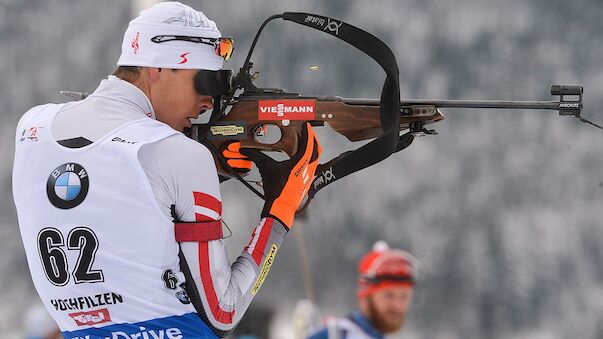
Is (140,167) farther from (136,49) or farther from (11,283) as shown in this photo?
(11,283)

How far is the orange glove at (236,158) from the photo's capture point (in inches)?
93.2

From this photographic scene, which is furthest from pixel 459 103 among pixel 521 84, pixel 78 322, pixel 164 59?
pixel 521 84

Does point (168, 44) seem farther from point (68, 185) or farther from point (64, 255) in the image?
point (64, 255)

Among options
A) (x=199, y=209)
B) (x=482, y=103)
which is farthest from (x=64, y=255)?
(x=482, y=103)

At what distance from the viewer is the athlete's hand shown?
220 cm

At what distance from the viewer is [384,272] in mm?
3715

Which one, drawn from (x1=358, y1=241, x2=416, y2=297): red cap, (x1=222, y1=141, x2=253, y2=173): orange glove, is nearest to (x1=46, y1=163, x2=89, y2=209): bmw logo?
(x1=222, y1=141, x2=253, y2=173): orange glove

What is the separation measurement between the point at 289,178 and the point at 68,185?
19.3 inches

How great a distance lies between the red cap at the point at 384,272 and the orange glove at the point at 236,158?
1.35 meters

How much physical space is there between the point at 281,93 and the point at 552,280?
481 cm

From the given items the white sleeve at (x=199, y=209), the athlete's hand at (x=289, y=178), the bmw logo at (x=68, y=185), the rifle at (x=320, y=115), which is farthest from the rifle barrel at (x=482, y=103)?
the bmw logo at (x=68, y=185)

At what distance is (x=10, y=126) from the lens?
23.6ft

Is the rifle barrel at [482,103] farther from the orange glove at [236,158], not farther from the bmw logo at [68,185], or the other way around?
the bmw logo at [68,185]

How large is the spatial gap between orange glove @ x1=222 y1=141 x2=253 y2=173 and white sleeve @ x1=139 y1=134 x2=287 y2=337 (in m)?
0.36
